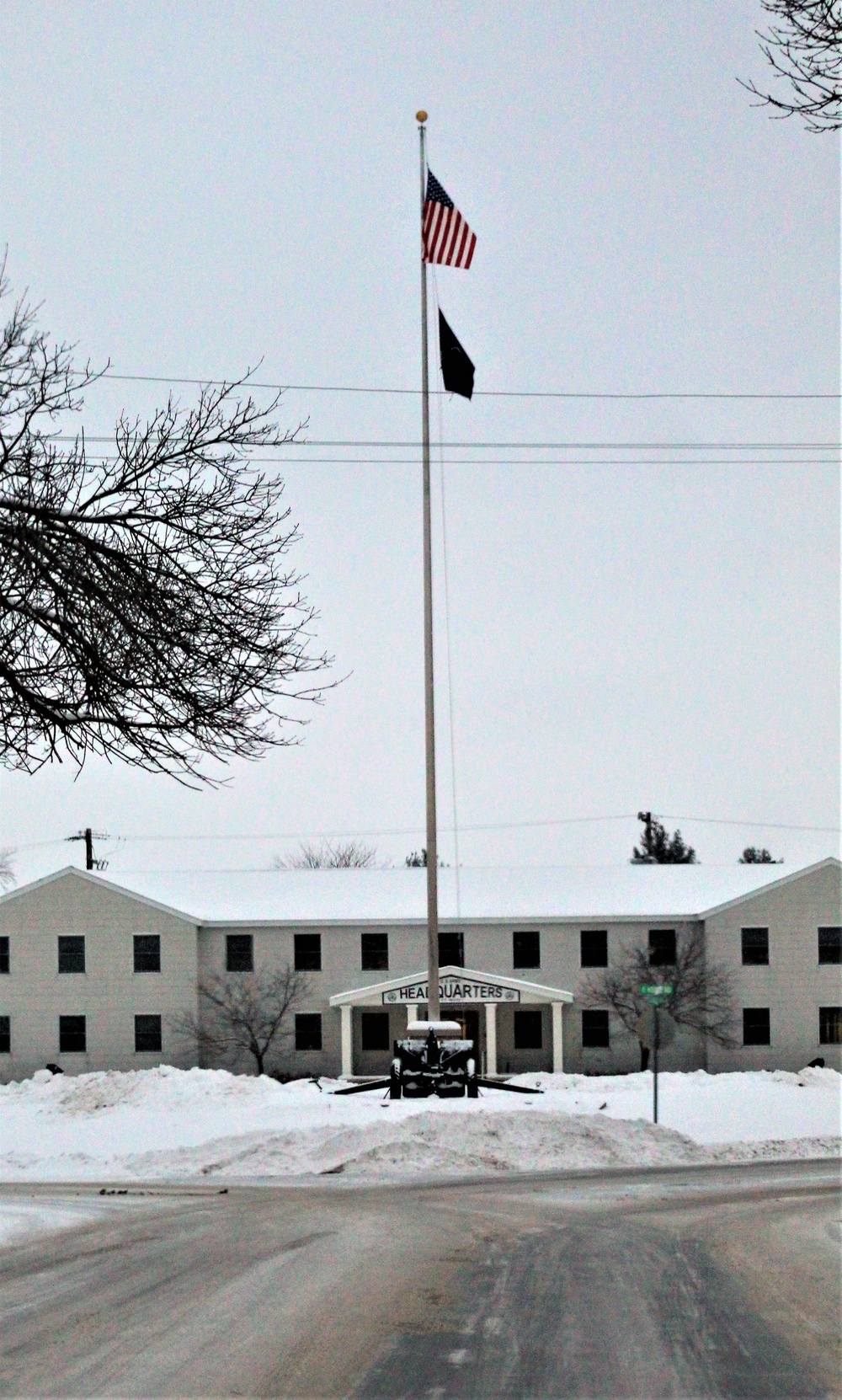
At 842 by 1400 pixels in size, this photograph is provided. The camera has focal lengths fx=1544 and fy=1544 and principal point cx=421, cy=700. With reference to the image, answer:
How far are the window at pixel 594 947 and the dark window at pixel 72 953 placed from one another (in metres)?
16.6

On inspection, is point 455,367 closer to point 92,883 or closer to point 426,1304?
point 426,1304

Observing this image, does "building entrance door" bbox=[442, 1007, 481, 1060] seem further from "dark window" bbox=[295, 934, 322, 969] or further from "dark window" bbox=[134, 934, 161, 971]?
"dark window" bbox=[134, 934, 161, 971]

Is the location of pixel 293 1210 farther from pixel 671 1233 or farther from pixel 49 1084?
pixel 49 1084

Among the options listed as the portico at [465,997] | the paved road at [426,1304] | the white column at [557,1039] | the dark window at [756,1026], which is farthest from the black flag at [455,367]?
the dark window at [756,1026]

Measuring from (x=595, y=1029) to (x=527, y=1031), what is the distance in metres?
2.26

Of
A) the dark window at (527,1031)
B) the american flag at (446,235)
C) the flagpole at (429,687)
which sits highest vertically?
the american flag at (446,235)

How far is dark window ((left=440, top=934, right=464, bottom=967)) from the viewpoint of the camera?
5169 cm

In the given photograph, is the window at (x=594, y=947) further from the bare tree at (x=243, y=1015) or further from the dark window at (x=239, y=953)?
the dark window at (x=239, y=953)

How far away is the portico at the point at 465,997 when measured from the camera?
48.6 meters

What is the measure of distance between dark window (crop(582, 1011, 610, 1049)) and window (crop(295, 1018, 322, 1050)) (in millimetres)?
8762

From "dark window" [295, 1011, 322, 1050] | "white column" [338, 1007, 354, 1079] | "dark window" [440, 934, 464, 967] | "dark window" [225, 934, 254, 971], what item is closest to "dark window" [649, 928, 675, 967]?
"dark window" [440, 934, 464, 967]

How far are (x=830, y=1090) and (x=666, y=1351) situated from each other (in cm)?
3159

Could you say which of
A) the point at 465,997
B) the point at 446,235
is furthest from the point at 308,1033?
the point at 446,235

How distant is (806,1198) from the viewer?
17.6m
